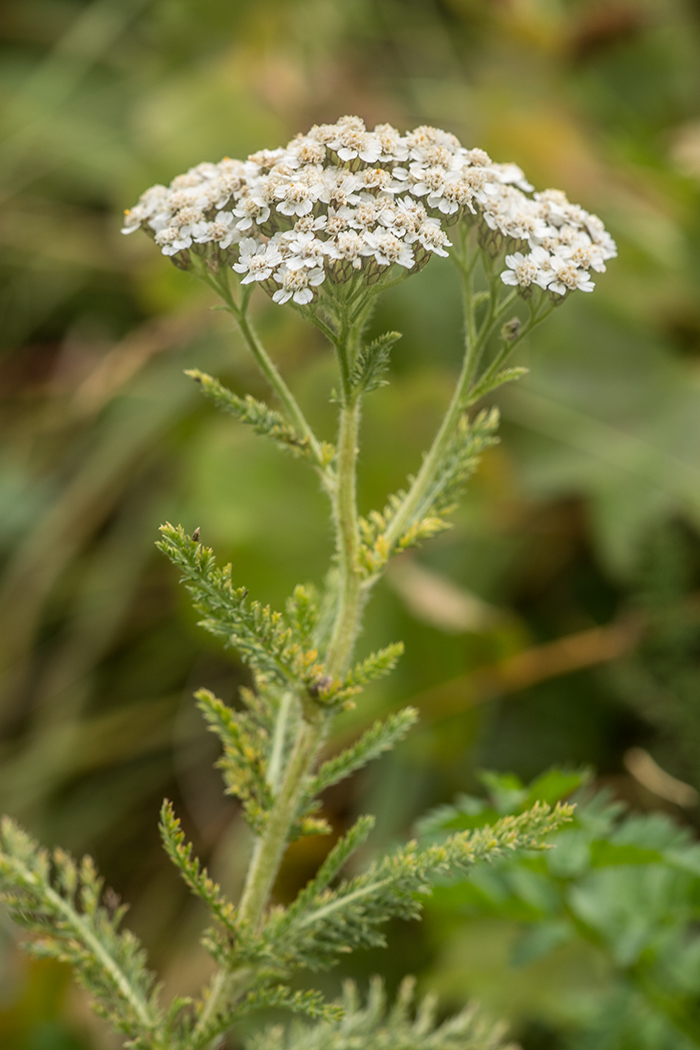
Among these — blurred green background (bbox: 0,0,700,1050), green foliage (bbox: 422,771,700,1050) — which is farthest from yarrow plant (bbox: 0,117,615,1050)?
blurred green background (bbox: 0,0,700,1050)

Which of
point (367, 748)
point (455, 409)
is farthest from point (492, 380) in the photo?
point (367, 748)

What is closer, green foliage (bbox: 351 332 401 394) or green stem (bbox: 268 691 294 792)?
green foliage (bbox: 351 332 401 394)

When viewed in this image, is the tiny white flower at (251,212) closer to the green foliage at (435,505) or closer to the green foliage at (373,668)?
the green foliage at (435,505)

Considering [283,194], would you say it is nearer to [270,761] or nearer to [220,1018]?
[270,761]

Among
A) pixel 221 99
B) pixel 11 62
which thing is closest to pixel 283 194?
pixel 221 99

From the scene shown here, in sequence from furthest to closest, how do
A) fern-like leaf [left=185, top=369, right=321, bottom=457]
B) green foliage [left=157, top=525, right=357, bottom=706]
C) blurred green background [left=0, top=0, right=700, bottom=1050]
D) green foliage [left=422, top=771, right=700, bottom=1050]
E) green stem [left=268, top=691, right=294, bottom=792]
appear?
blurred green background [left=0, top=0, right=700, bottom=1050] → green foliage [left=422, top=771, right=700, bottom=1050] → green stem [left=268, top=691, right=294, bottom=792] → fern-like leaf [left=185, top=369, right=321, bottom=457] → green foliage [left=157, top=525, right=357, bottom=706]

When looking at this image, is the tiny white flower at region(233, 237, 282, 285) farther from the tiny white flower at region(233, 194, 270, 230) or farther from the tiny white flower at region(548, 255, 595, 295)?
the tiny white flower at region(548, 255, 595, 295)

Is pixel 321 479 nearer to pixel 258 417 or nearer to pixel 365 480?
pixel 258 417
